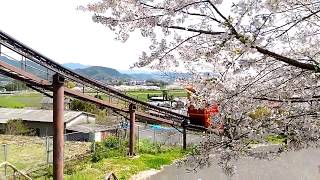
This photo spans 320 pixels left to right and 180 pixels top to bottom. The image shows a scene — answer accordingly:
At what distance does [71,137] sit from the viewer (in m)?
21.6

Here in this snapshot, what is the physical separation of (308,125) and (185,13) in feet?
5.52

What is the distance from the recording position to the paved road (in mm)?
15633

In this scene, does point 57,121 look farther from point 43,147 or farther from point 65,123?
point 65,123

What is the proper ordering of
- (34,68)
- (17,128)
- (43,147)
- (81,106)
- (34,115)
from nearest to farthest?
(34,68), (43,147), (17,128), (34,115), (81,106)

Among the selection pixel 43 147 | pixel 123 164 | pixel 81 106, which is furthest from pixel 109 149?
pixel 81 106

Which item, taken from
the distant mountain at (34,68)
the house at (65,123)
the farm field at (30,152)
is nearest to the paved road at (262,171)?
the farm field at (30,152)

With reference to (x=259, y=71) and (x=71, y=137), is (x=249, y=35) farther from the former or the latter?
(x=71, y=137)

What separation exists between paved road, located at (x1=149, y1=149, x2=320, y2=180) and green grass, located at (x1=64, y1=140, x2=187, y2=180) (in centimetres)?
68

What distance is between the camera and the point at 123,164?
1633 centimetres

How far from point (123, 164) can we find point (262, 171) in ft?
16.5

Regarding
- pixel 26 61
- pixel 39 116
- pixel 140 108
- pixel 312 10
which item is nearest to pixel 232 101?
pixel 312 10

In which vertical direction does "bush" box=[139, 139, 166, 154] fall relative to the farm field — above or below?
below

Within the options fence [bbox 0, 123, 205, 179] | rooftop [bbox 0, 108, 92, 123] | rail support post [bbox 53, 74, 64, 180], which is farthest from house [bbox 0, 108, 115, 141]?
rail support post [bbox 53, 74, 64, 180]

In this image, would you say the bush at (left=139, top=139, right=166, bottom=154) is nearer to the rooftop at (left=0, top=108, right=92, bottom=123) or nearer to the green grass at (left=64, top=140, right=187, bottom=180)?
the green grass at (left=64, top=140, right=187, bottom=180)
